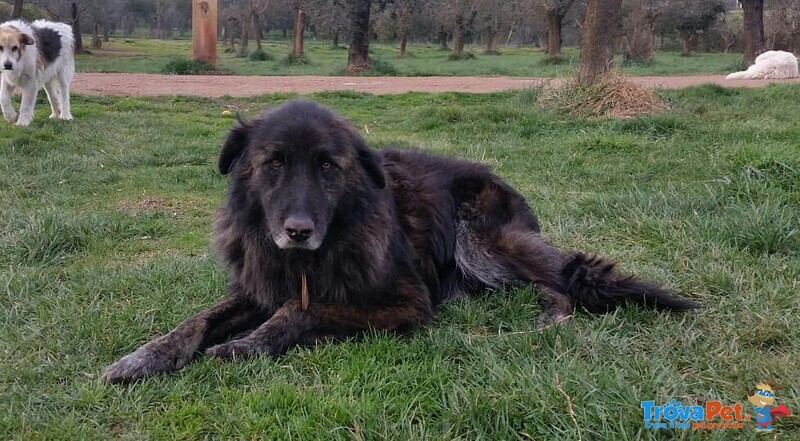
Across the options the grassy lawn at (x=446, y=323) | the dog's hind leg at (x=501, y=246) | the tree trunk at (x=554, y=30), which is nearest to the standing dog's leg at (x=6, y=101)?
the grassy lawn at (x=446, y=323)

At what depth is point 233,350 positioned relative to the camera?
2959mm

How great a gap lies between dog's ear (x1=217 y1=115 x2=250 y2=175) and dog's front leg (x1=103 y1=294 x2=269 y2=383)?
749mm

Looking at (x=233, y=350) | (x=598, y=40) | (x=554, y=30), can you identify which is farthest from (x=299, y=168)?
(x=554, y=30)

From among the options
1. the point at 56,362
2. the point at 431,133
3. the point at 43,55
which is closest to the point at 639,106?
the point at 431,133

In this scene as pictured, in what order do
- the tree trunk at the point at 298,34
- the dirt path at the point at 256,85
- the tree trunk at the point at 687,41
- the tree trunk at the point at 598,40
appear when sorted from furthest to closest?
1. the tree trunk at the point at 687,41
2. the tree trunk at the point at 298,34
3. the dirt path at the point at 256,85
4. the tree trunk at the point at 598,40

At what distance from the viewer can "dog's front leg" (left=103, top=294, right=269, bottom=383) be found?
2.78m

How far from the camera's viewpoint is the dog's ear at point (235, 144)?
10.9 feet

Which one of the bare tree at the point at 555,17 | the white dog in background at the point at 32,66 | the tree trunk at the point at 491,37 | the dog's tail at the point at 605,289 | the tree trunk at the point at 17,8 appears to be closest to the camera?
the dog's tail at the point at 605,289

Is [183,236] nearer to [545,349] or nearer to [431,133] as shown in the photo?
[545,349]

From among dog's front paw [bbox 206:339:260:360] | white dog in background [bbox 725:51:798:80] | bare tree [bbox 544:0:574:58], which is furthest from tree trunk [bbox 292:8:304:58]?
dog's front paw [bbox 206:339:260:360]
